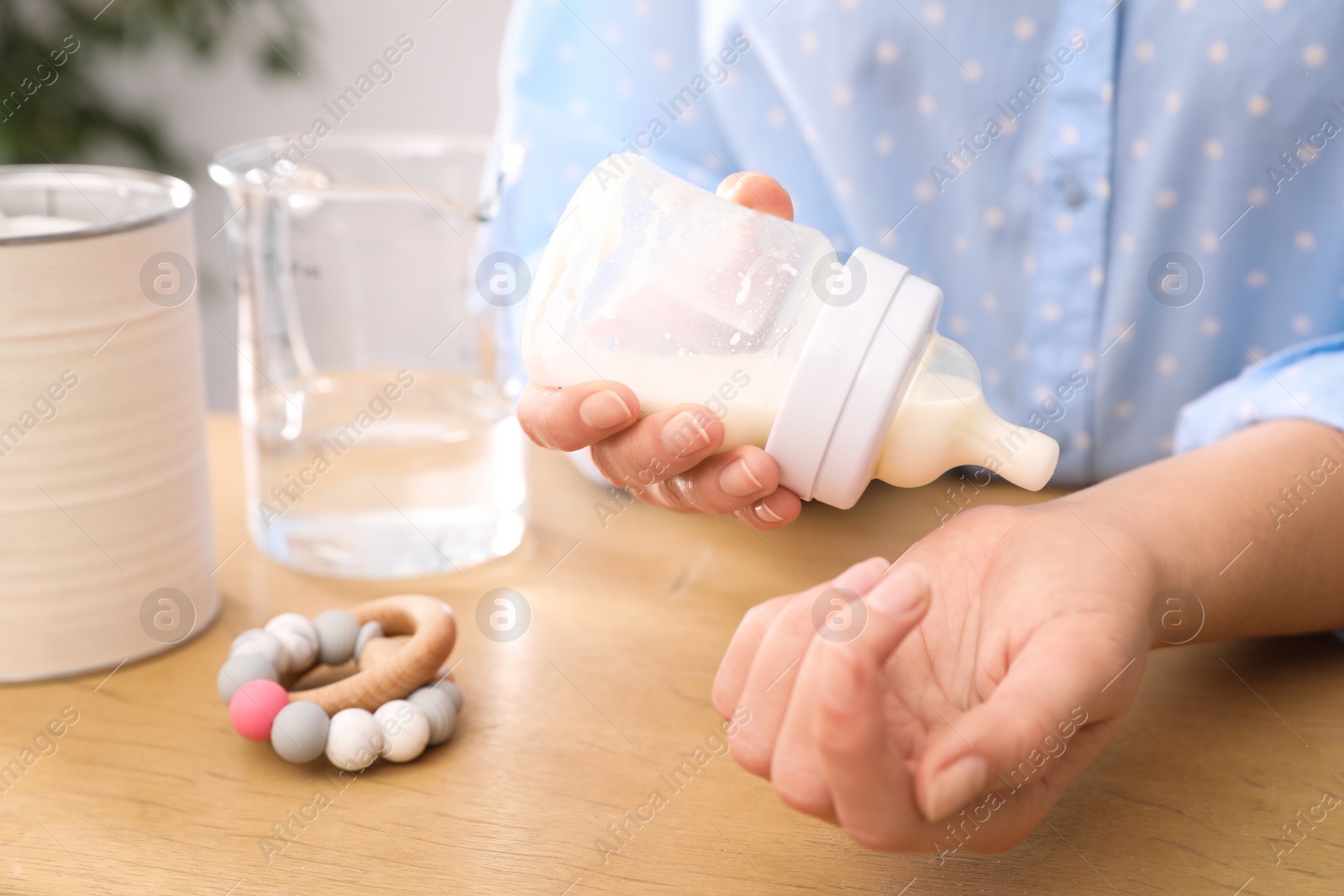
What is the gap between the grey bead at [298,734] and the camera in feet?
1.61

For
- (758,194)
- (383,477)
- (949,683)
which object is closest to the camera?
(949,683)

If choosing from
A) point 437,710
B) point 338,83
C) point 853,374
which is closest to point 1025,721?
point 853,374

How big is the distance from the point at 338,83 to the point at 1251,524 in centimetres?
183

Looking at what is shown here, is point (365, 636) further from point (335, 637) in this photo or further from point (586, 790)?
point (586, 790)

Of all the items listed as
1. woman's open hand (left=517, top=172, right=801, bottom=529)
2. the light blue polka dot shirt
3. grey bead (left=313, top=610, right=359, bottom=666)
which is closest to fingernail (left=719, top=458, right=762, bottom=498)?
woman's open hand (left=517, top=172, right=801, bottom=529)

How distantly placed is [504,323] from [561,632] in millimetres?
225

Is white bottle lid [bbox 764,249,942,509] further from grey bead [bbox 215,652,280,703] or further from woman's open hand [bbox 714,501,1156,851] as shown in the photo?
grey bead [bbox 215,652,280,703]

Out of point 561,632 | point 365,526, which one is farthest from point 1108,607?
point 365,526

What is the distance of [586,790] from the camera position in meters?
0.48

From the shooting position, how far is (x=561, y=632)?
2.02 ft

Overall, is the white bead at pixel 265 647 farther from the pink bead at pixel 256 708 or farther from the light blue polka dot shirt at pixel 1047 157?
the light blue polka dot shirt at pixel 1047 157

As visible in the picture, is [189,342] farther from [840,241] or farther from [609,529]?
[840,241]

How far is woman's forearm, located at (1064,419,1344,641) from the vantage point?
542 millimetres

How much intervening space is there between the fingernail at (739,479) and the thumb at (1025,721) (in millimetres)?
124
